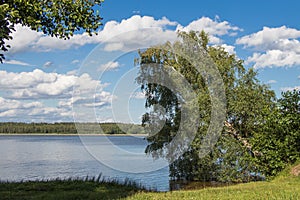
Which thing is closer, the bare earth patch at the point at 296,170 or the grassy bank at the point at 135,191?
the grassy bank at the point at 135,191

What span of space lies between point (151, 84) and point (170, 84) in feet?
6.17

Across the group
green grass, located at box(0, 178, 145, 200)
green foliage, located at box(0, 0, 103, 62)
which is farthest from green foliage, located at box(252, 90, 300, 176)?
green foliage, located at box(0, 0, 103, 62)

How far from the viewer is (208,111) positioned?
91.0ft

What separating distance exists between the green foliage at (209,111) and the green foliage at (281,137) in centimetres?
253

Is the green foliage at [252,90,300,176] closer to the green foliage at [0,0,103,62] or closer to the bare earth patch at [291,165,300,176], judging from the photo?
the bare earth patch at [291,165,300,176]

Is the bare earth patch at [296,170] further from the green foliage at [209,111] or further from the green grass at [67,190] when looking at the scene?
the green grass at [67,190]

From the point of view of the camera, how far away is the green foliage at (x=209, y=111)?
27.6 metres

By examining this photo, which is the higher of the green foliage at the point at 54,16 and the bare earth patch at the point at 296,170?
the green foliage at the point at 54,16

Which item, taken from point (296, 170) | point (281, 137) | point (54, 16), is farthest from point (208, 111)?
point (54, 16)

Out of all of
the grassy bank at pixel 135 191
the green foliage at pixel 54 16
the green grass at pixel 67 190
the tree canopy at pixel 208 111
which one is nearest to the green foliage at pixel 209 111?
the tree canopy at pixel 208 111

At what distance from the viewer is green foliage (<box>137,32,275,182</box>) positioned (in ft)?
90.7

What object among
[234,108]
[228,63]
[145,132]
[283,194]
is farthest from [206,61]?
[283,194]

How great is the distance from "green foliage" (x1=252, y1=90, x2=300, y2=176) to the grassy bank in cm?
160

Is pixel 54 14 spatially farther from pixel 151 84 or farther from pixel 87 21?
pixel 151 84
